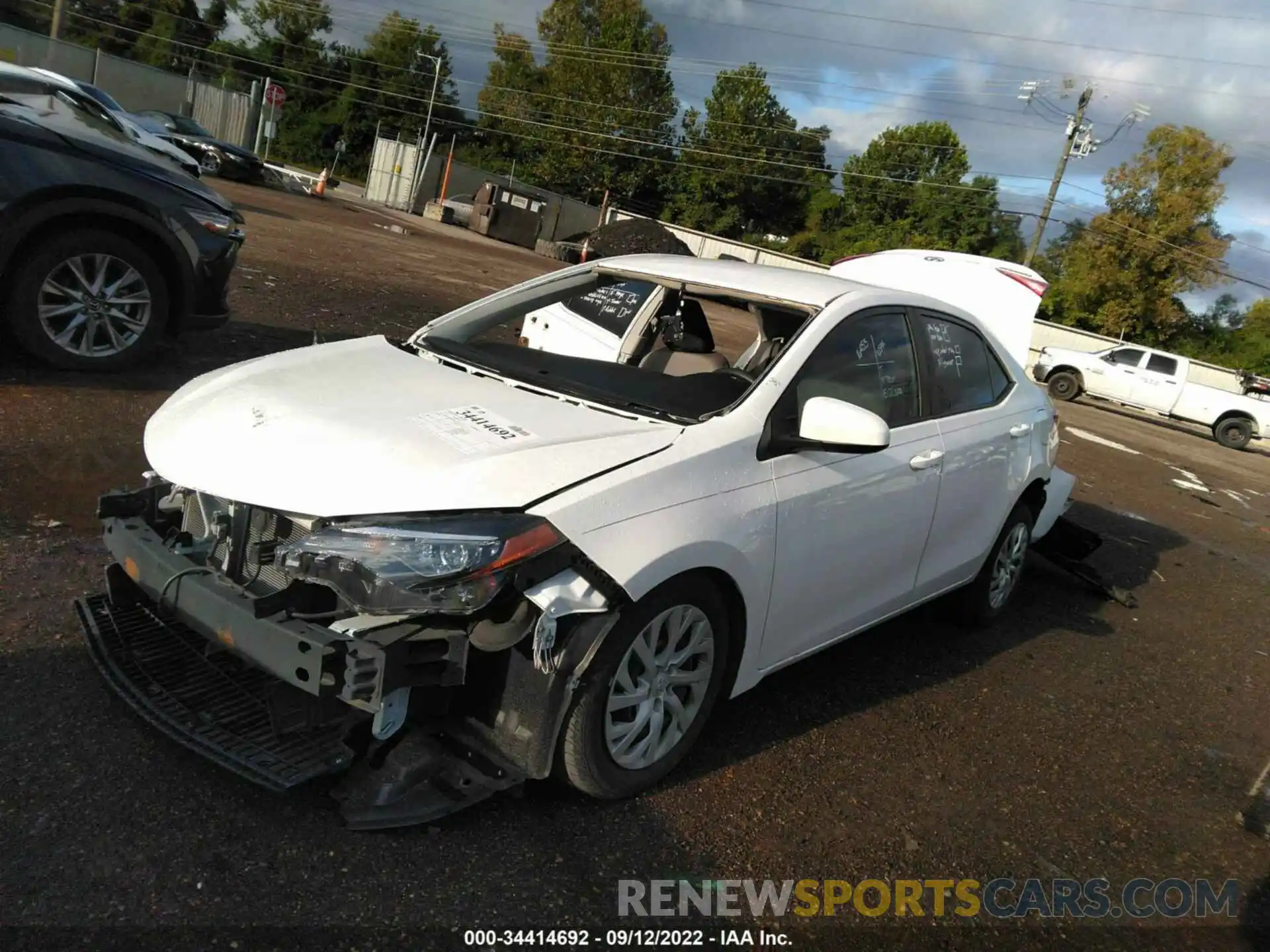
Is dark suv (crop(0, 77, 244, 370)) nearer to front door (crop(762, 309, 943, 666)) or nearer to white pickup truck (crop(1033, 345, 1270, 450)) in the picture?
front door (crop(762, 309, 943, 666))

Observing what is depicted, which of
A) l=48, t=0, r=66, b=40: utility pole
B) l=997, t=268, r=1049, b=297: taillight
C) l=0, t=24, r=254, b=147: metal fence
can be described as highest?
l=48, t=0, r=66, b=40: utility pole

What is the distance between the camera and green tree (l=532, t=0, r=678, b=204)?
61.8 m

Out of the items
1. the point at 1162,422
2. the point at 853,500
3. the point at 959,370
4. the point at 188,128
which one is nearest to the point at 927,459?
the point at 853,500

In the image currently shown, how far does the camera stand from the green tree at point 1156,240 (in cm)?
3853

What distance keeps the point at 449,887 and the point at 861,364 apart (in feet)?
7.97

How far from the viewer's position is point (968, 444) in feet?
14.1

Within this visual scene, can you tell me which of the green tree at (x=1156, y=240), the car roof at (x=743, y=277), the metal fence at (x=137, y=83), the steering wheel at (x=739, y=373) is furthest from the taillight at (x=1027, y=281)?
the green tree at (x=1156, y=240)

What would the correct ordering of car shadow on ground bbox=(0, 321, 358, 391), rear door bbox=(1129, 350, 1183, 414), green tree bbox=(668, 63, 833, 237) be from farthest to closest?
green tree bbox=(668, 63, 833, 237), rear door bbox=(1129, 350, 1183, 414), car shadow on ground bbox=(0, 321, 358, 391)

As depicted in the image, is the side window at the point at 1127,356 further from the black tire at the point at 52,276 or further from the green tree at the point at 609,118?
the green tree at the point at 609,118

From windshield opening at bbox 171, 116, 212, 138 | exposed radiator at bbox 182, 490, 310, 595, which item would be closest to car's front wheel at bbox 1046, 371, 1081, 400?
windshield opening at bbox 171, 116, 212, 138

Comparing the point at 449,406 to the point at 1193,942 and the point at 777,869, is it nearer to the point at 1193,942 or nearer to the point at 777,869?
the point at 777,869

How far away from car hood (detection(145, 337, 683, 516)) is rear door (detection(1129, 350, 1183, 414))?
2404 cm

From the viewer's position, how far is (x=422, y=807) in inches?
102

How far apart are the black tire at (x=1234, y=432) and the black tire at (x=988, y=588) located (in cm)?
2109
